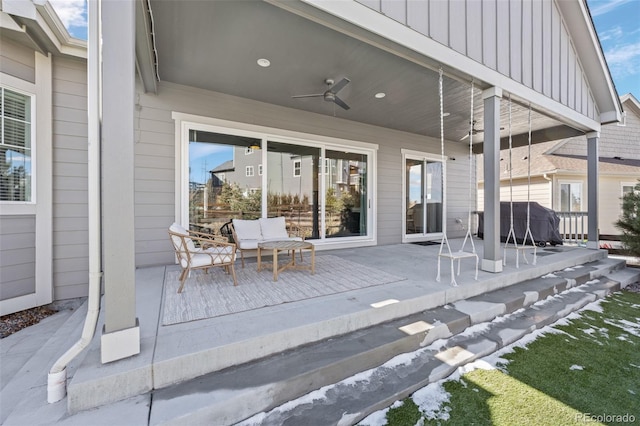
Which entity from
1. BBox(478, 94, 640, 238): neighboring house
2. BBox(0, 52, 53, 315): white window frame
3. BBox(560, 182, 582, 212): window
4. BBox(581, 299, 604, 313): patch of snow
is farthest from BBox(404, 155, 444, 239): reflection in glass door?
BBox(0, 52, 53, 315): white window frame

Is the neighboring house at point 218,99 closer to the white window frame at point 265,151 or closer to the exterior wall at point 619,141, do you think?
the white window frame at point 265,151

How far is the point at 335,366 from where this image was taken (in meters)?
1.96

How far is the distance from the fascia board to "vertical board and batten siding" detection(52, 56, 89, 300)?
3208 mm

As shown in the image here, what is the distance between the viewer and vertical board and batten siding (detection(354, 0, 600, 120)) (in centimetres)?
310

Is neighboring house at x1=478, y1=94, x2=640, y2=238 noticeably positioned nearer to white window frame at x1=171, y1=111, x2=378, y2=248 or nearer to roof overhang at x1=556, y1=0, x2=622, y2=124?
roof overhang at x1=556, y1=0, x2=622, y2=124

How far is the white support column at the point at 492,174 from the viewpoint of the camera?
3.90m

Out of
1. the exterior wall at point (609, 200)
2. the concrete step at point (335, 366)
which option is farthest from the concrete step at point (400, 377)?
the exterior wall at point (609, 200)

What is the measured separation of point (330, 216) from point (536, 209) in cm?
510

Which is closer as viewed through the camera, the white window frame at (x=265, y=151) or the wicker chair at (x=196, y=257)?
the wicker chair at (x=196, y=257)

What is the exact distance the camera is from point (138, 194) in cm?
413

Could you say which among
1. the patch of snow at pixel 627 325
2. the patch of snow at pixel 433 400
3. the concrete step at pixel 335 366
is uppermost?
the concrete step at pixel 335 366

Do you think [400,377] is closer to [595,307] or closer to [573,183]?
[595,307]

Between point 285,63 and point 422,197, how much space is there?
5.21 meters

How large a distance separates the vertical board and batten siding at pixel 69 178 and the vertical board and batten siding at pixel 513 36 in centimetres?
388
